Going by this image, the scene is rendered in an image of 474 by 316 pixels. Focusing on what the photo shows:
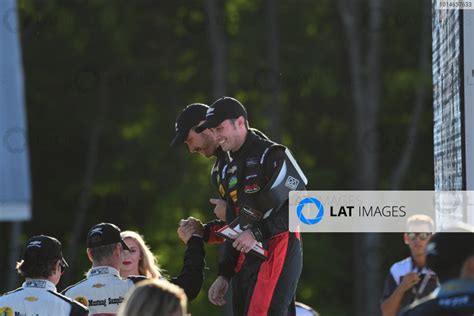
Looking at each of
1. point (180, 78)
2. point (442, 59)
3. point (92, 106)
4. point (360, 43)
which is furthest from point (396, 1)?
point (442, 59)

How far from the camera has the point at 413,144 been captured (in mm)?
21234

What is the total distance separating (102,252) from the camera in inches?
218

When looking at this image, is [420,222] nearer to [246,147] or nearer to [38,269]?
[246,147]

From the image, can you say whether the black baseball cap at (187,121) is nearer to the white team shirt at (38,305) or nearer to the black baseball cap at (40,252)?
the black baseball cap at (40,252)

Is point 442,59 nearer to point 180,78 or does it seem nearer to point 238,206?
point 238,206

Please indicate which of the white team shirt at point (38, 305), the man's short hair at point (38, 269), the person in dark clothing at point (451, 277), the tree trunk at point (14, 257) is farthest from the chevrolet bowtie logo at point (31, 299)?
the tree trunk at point (14, 257)

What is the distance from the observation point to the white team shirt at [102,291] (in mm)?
5438

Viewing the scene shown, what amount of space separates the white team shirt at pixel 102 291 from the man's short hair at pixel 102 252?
1.9 inches

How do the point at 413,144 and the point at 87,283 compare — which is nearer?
the point at 87,283

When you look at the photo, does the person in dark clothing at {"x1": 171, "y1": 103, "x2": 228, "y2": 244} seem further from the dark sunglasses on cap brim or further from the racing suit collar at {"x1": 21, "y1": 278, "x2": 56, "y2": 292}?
the dark sunglasses on cap brim

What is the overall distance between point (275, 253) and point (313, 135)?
1717 centimetres

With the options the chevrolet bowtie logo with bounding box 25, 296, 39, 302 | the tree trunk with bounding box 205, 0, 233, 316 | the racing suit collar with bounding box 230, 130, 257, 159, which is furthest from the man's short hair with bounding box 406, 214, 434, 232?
the tree trunk with bounding box 205, 0, 233, 316

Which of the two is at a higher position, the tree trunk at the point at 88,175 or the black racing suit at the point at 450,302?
the tree trunk at the point at 88,175

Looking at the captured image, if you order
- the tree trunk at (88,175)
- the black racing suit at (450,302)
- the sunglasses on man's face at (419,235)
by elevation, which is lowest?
the black racing suit at (450,302)
